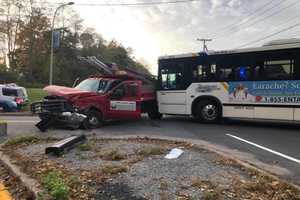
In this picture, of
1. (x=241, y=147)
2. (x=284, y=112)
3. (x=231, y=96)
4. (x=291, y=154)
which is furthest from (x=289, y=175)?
(x=231, y=96)

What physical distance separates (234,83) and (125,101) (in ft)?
14.2

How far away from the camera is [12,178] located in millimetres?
6203

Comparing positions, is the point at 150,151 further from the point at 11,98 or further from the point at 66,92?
the point at 11,98

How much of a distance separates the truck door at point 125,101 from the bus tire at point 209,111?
8.49 feet

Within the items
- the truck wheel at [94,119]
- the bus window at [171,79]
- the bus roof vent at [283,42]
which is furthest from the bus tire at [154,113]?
the bus roof vent at [283,42]

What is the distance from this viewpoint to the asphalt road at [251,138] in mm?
7502

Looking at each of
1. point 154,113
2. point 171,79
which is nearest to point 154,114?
point 154,113

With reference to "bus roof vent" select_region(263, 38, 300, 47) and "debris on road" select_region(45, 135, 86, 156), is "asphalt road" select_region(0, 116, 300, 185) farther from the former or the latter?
"bus roof vent" select_region(263, 38, 300, 47)

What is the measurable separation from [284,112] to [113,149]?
7789 millimetres

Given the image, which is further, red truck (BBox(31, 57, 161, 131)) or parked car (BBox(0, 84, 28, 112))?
parked car (BBox(0, 84, 28, 112))

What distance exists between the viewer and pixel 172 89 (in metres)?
16.1

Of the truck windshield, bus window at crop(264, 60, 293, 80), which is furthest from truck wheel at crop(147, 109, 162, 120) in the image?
bus window at crop(264, 60, 293, 80)

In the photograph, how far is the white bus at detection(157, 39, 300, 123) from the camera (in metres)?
13.5

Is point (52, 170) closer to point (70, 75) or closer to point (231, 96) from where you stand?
point (231, 96)
